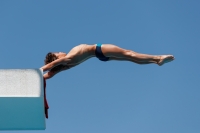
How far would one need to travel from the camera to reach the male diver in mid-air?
11.1 metres

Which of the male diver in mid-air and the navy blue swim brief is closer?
the male diver in mid-air

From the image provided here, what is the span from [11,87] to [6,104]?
22.5 inches

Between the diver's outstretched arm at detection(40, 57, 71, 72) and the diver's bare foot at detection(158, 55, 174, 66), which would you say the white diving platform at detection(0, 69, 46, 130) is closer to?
the diver's outstretched arm at detection(40, 57, 71, 72)

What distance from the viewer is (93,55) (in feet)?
38.1

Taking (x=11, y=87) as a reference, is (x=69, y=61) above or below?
above

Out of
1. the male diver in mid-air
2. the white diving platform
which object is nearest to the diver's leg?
the male diver in mid-air

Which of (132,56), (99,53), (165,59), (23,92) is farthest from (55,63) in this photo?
(165,59)

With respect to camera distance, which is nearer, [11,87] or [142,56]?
[11,87]

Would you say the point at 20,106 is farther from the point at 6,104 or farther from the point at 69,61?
the point at 69,61

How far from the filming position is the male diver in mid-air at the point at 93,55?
11125 millimetres

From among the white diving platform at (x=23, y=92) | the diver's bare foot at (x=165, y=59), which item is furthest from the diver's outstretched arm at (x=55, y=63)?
the diver's bare foot at (x=165, y=59)

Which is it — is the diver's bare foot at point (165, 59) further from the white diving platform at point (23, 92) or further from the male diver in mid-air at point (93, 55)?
the white diving platform at point (23, 92)

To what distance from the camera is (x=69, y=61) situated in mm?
11203

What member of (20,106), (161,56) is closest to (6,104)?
(20,106)
